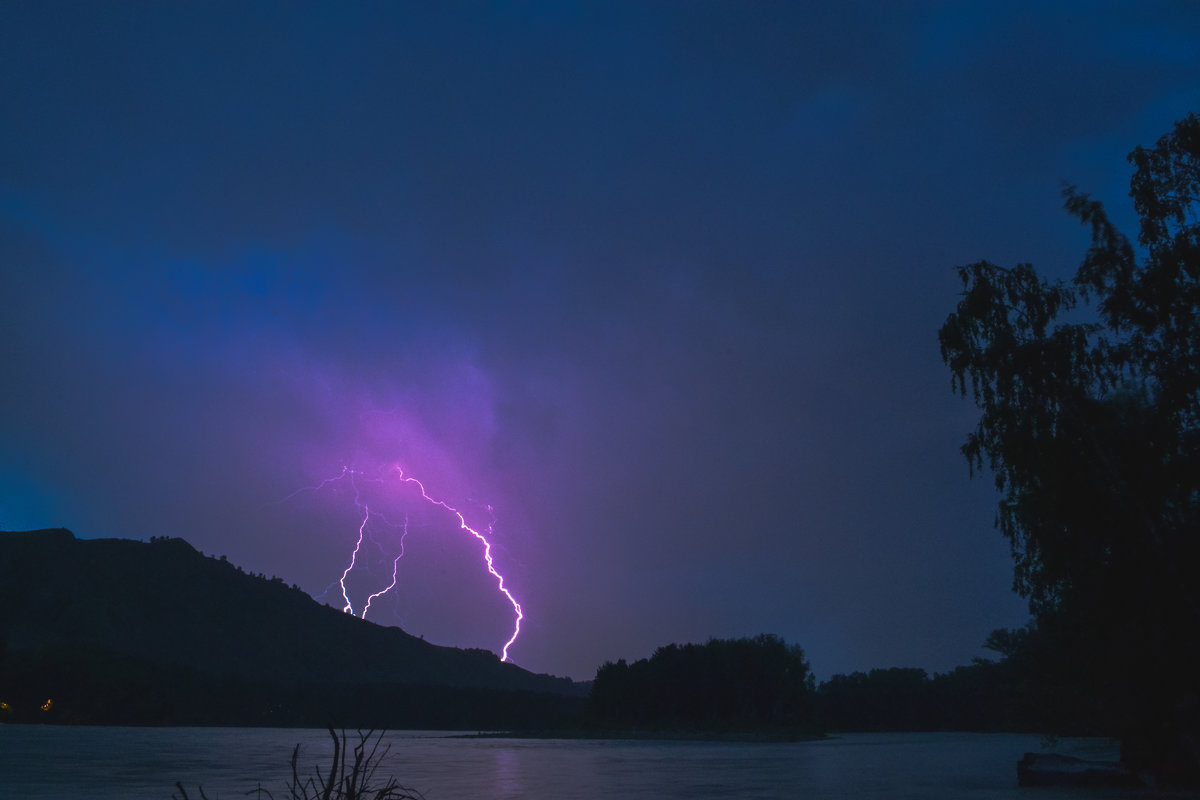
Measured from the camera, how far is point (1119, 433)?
24203mm

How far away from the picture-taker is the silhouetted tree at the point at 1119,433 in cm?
2322

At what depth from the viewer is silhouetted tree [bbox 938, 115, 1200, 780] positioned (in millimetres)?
23219

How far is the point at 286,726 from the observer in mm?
187125

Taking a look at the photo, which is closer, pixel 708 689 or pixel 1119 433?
pixel 1119 433

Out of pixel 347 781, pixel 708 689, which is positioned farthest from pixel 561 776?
pixel 708 689

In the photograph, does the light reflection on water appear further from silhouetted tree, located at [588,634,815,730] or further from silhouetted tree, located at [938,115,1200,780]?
silhouetted tree, located at [588,634,815,730]

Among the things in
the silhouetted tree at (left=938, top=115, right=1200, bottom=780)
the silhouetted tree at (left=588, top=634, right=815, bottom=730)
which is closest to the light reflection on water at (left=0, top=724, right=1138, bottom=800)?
the silhouetted tree at (left=938, top=115, right=1200, bottom=780)

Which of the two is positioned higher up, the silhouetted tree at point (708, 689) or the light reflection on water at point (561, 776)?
the silhouetted tree at point (708, 689)

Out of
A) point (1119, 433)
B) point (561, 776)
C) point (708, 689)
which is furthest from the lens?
point (708, 689)

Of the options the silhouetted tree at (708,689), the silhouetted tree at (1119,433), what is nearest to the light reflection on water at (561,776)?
the silhouetted tree at (1119,433)

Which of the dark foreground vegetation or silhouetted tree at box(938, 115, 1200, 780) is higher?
→ silhouetted tree at box(938, 115, 1200, 780)

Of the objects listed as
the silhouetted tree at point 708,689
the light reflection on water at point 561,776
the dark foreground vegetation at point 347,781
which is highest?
the silhouetted tree at point 708,689

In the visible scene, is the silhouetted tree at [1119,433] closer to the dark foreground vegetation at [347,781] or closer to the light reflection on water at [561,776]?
the light reflection on water at [561,776]

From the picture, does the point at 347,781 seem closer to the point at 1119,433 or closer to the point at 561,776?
the point at 1119,433
